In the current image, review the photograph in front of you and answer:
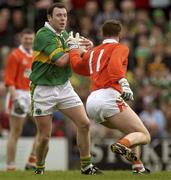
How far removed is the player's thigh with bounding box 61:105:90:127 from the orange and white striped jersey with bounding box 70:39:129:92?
0.54m

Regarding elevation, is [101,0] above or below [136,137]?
above

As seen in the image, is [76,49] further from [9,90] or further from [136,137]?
[9,90]

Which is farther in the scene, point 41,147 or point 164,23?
point 164,23

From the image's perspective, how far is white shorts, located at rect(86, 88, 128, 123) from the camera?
39.0 feet

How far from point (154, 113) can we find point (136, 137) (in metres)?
8.02

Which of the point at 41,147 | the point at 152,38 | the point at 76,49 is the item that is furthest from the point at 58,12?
the point at 152,38

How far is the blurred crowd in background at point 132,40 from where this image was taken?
64.2 ft

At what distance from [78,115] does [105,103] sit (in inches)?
26.9

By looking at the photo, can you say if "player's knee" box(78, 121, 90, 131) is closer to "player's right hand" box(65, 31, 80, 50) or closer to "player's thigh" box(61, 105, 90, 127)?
"player's thigh" box(61, 105, 90, 127)

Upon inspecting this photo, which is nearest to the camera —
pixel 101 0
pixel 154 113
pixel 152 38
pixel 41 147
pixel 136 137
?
pixel 136 137

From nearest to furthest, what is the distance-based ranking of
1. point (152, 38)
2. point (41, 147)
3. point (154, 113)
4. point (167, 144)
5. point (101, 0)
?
point (41, 147) < point (167, 144) < point (154, 113) < point (152, 38) < point (101, 0)

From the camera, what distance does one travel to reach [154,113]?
19703 mm

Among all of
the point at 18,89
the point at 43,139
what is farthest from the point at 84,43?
the point at 18,89

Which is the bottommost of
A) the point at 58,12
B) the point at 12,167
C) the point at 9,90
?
the point at 12,167
